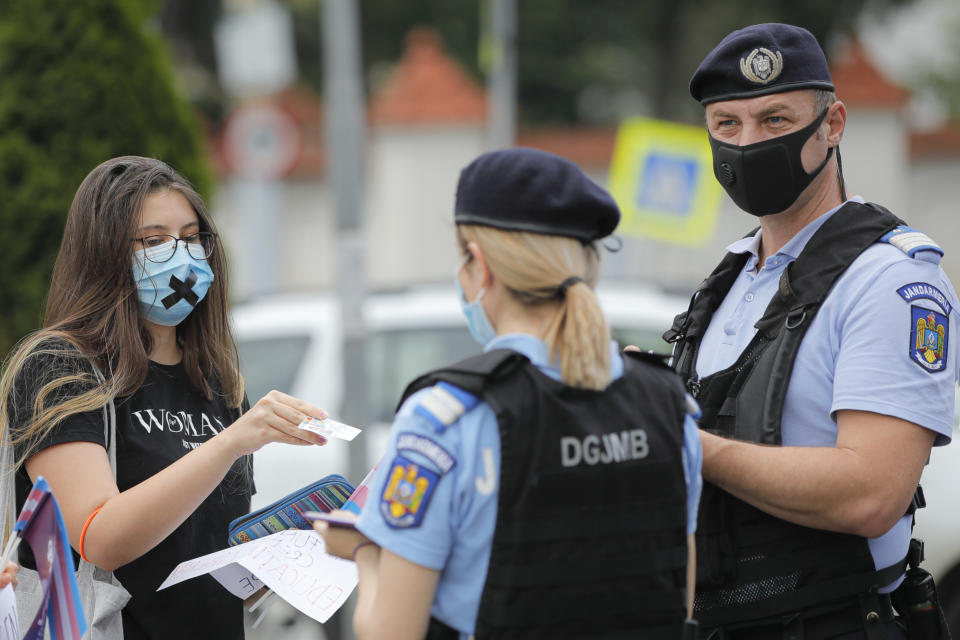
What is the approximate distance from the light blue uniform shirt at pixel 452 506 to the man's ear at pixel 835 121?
114 centimetres

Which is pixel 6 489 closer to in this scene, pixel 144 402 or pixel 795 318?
pixel 144 402

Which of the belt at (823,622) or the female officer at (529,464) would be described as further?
the belt at (823,622)

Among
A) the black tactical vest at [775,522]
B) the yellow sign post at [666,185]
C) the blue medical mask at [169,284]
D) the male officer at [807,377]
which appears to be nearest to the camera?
the male officer at [807,377]

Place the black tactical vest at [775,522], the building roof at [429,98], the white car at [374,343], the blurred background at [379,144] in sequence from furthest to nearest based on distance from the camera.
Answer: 1. the building roof at [429,98]
2. the blurred background at [379,144]
3. the white car at [374,343]
4. the black tactical vest at [775,522]

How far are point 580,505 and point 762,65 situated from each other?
1.10m

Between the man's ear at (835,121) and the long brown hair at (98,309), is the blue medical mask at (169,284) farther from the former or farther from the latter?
the man's ear at (835,121)

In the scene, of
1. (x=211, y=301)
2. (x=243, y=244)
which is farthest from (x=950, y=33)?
(x=211, y=301)

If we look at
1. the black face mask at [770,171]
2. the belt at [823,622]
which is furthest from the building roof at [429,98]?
the belt at [823,622]

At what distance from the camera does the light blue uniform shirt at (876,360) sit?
206 cm

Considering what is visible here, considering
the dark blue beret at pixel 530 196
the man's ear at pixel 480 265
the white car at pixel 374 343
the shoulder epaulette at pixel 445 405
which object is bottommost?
the white car at pixel 374 343

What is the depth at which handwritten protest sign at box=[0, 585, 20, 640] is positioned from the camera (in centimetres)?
208

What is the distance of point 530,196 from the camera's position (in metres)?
1.73

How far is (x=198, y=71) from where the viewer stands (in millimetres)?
19531

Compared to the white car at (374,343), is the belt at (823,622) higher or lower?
higher
